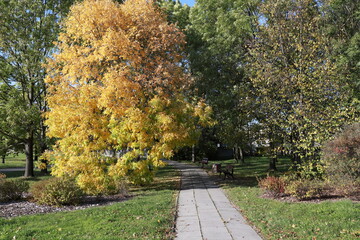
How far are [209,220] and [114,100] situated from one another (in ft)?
22.4

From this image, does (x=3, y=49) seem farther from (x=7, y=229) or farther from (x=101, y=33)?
(x=7, y=229)

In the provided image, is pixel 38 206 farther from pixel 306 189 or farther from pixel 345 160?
pixel 345 160

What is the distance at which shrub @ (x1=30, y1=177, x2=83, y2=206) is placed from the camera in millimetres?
10120

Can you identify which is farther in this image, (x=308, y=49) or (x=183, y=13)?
(x=183, y=13)

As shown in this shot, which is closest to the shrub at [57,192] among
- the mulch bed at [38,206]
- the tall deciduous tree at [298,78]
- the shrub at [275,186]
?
the mulch bed at [38,206]

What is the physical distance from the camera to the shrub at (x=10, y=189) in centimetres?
1118

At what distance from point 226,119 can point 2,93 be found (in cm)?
1575

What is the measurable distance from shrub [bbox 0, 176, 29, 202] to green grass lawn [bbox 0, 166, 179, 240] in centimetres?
367

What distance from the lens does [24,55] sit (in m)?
18.8

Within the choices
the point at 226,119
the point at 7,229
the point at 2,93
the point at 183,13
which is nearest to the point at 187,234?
the point at 7,229

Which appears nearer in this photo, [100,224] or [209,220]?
[100,224]

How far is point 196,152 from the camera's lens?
3716 centimetres

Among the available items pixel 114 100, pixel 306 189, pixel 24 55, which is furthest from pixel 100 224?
pixel 24 55

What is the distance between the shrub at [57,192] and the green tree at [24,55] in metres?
8.80
